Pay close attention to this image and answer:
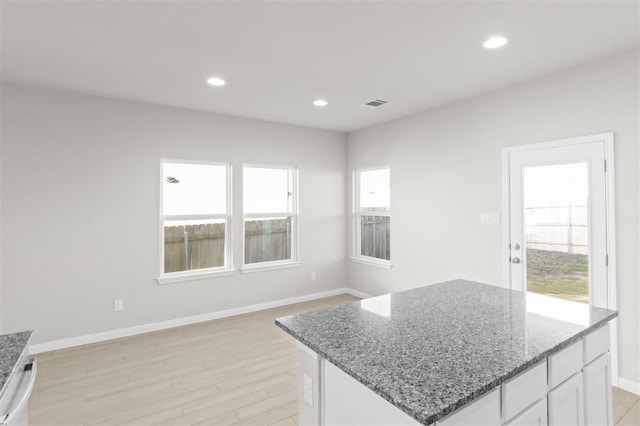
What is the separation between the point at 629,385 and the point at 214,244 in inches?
173

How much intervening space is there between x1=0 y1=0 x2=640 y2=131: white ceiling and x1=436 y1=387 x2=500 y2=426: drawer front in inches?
82.0

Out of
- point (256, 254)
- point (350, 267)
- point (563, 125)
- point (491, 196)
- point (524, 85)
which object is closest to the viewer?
point (563, 125)

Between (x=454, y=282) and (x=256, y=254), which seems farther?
(x=256, y=254)

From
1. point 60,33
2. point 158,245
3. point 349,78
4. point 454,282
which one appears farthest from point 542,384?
point 158,245

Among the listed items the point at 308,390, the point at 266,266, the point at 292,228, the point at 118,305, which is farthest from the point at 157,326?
the point at 308,390

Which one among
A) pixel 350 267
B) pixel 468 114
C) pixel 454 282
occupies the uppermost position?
pixel 468 114

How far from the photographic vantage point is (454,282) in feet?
8.13

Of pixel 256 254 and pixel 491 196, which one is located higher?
pixel 491 196

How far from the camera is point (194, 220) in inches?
170

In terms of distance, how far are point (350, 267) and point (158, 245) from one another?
9.76 feet

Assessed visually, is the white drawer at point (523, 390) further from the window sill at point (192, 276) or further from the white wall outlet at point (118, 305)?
the white wall outlet at point (118, 305)

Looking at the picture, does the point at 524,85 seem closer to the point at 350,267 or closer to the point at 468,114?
the point at 468,114

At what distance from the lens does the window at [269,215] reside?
4758mm

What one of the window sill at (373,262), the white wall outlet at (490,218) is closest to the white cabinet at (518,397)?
the white wall outlet at (490,218)
